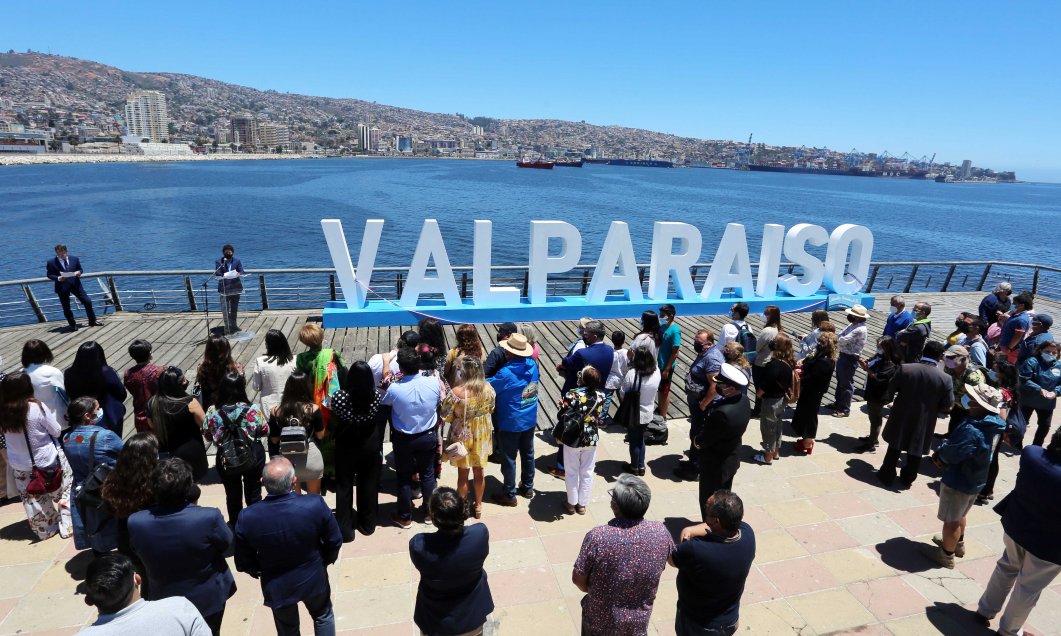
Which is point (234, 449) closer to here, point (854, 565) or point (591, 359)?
point (591, 359)

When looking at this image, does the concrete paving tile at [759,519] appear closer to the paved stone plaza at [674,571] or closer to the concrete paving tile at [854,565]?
the paved stone plaza at [674,571]

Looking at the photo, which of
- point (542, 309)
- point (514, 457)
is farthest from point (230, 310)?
point (514, 457)

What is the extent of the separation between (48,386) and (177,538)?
3.38 metres

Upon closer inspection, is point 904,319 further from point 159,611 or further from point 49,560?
point 49,560

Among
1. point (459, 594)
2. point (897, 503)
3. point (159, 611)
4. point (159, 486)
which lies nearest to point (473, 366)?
point (459, 594)

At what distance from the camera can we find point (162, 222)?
166 feet

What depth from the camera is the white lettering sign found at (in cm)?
1204

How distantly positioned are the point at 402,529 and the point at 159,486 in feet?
9.06

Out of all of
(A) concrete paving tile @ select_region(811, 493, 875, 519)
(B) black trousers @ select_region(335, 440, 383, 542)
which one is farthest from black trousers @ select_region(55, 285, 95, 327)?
(A) concrete paving tile @ select_region(811, 493, 875, 519)

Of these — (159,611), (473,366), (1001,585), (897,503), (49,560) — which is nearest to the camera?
(159,611)

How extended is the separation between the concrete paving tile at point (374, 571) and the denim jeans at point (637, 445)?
2829 mm

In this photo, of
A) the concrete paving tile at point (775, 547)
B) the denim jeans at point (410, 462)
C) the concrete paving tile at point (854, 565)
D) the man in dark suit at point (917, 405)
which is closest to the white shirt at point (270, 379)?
the denim jeans at point (410, 462)

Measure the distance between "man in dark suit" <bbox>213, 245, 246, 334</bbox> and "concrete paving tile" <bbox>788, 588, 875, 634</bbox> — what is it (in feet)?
32.6

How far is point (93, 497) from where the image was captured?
14.0 feet
